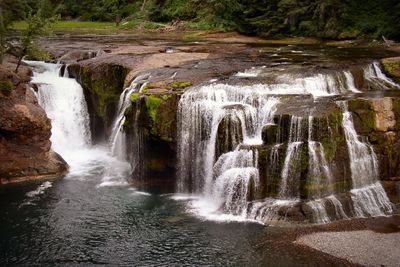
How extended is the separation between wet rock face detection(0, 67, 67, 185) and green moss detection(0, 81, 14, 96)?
0.19m

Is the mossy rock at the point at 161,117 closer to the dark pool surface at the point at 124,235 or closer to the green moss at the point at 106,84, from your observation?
the dark pool surface at the point at 124,235

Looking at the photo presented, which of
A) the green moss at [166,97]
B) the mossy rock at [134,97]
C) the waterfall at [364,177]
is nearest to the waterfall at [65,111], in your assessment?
the mossy rock at [134,97]

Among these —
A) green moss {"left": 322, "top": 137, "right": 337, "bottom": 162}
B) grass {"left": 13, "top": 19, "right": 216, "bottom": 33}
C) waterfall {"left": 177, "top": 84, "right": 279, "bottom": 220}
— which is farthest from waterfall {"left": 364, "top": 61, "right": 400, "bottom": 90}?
grass {"left": 13, "top": 19, "right": 216, "bottom": 33}

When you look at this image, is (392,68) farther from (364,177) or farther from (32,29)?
(32,29)

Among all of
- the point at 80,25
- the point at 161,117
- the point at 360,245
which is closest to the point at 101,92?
the point at 161,117

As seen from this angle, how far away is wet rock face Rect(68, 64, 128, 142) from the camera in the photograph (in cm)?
3116

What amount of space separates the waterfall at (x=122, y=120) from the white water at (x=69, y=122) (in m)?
0.55

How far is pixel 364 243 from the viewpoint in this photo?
60.4 feet

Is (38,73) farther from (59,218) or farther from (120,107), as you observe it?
(59,218)

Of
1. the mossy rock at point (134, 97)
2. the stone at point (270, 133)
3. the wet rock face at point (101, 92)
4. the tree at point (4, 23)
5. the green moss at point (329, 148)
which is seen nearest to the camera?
the green moss at point (329, 148)

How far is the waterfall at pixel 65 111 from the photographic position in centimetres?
3089

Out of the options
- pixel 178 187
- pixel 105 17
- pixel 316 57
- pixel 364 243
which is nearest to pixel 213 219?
pixel 178 187

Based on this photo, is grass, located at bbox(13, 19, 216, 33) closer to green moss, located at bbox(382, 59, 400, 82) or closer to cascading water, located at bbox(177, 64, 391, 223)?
green moss, located at bbox(382, 59, 400, 82)

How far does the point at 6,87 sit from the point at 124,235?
11.6 meters
